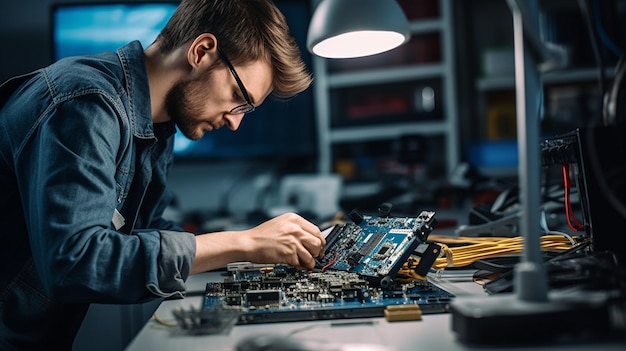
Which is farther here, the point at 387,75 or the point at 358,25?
the point at 387,75

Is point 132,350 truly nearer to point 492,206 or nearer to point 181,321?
point 181,321

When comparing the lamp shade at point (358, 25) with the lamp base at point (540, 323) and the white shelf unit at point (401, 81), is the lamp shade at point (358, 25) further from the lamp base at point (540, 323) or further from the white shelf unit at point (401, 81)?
the white shelf unit at point (401, 81)

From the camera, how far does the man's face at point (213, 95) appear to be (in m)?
1.27

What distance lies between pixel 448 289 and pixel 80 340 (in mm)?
1380

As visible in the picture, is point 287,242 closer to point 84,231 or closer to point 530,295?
point 84,231

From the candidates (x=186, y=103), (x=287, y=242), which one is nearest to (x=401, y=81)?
(x=186, y=103)

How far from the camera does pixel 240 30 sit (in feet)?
4.07

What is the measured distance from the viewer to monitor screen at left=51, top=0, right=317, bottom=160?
124 inches

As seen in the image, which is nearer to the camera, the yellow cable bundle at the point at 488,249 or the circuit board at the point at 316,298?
the circuit board at the point at 316,298

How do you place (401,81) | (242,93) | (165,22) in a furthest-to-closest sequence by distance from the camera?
(401,81)
(165,22)
(242,93)

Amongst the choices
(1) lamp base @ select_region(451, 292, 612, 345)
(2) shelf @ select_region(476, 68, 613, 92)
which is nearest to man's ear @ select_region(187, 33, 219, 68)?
(1) lamp base @ select_region(451, 292, 612, 345)

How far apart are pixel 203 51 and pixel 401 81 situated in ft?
7.84

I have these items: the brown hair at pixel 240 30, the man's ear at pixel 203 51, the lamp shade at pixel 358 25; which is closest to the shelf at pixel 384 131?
the lamp shade at pixel 358 25

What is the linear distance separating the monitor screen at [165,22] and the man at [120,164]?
1.77 meters
